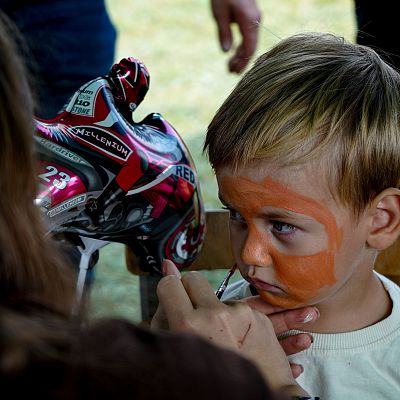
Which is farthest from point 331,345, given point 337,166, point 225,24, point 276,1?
point 276,1

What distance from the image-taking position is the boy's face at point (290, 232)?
1.15 metres

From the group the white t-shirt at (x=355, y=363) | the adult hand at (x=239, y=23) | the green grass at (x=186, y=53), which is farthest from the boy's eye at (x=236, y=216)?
the green grass at (x=186, y=53)

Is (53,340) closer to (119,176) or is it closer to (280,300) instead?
(119,176)

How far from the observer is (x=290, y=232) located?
3.83 feet

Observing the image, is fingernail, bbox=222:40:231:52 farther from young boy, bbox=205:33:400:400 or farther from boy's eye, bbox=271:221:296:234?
boy's eye, bbox=271:221:296:234

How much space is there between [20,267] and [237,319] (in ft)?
1.30

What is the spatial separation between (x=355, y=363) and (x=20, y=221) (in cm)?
75

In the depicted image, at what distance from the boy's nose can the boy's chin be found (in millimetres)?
52

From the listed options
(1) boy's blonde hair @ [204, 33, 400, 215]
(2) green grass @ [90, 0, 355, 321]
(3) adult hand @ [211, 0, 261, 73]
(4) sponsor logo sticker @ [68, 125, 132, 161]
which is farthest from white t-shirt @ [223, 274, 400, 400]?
(2) green grass @ [90, 0, 355, 321]

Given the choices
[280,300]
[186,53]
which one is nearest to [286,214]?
[280,300]

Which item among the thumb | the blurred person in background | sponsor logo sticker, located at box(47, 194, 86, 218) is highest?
the blurred person in background

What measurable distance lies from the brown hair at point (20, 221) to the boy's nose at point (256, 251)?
0.52m

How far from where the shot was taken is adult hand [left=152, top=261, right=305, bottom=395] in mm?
947

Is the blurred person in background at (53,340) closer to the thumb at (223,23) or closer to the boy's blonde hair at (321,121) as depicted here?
the boy's blonde hair at (321,121)
